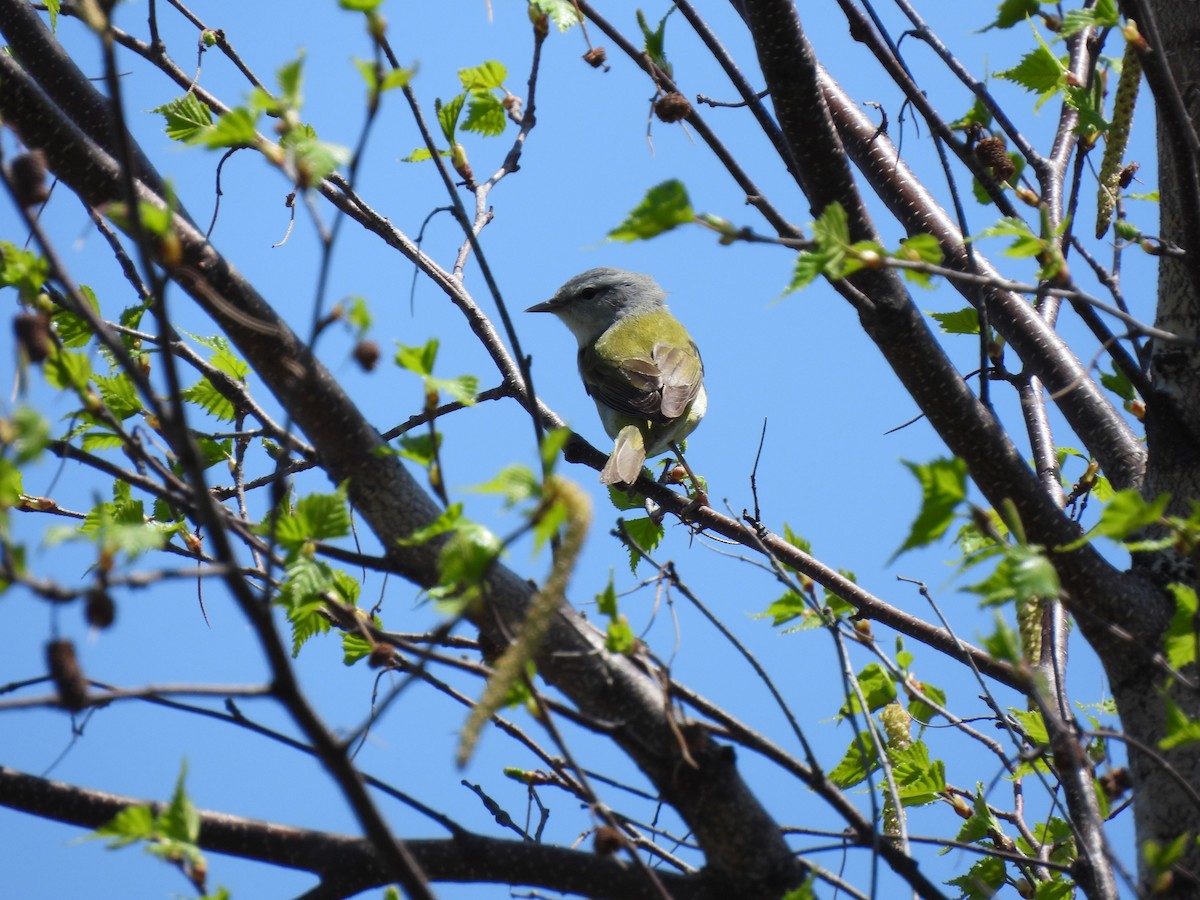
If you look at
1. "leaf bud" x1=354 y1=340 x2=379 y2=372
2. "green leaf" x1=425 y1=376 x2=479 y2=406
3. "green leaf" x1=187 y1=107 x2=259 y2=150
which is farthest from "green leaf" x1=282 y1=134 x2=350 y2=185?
"green leaf" x1=425 y1=376 x2=479 y2=406

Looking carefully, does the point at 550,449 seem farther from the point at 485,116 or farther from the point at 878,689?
the point at 878,689

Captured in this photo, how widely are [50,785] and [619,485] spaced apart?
273 cm

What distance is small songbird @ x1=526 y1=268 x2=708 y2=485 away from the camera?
578 cm

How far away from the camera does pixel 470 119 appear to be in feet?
9.79

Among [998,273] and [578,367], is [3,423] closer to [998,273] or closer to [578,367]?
[998,273]

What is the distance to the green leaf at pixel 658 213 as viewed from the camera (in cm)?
194

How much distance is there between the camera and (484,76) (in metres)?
2.89

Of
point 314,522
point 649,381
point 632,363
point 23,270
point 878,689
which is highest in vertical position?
point 632,363

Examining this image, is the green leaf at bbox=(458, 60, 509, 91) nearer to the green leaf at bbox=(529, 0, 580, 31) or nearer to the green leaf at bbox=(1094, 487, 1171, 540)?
the green leaf at bbox=(529, 0, 580, 31)

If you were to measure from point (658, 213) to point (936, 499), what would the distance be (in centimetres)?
66

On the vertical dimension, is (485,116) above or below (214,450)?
above

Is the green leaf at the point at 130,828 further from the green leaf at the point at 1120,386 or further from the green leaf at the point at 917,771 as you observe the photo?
the green leaf at the point at 1120,386

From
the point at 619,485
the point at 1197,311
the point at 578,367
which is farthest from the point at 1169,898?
the point at 578,367

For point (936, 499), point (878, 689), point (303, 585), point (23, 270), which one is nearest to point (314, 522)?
point (303, 585)
